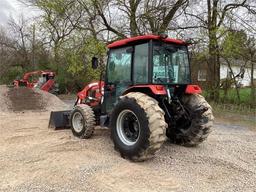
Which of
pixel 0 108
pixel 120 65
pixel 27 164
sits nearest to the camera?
pixel 27 164

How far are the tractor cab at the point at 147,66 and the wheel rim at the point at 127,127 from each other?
50 cm

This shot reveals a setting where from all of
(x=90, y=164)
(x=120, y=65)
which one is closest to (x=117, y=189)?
(x=90, y=164)

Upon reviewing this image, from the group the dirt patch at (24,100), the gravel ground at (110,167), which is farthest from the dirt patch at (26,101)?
the gravel ground at (110,167)

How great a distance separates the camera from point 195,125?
6328mm

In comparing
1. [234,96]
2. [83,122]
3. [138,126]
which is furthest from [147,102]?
[234,96]

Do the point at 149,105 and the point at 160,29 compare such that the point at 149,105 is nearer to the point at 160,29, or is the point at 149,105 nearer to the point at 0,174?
the point at 0,174

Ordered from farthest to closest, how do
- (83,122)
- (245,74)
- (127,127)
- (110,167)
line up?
(245,74)
(83,122)
(127,127)
(110,167)

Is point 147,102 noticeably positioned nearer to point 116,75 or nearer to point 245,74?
point 116,75

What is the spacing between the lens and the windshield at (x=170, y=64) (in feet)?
19.6

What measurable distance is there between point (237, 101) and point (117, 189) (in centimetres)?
1179

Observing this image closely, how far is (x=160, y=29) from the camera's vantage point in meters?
14.7

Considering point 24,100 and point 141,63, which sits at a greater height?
point 141,63

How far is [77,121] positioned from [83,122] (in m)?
0.38

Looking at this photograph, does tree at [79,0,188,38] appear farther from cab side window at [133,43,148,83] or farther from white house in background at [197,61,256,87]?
cab side window at [133,43,148,83]
